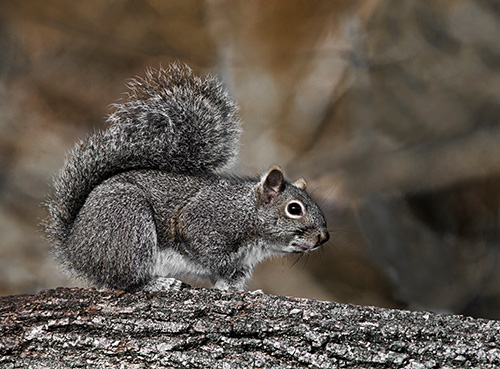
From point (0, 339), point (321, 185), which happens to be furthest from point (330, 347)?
point (321, 185)

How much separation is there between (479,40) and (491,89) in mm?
418

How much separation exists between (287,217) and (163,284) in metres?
0.71

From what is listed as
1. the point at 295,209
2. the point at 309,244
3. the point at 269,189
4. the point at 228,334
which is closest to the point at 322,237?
the point at 309,244

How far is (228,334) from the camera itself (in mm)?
2146

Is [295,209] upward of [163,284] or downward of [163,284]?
upward

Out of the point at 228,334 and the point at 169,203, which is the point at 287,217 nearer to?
the point at 169,203

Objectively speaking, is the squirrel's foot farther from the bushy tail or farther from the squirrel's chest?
the bushy tail

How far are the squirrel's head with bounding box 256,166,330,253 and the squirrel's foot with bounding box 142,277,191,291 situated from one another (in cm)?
56

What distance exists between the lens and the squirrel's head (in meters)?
2.91

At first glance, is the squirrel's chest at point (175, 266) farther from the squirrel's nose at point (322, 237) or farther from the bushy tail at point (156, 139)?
the squirrel's nose at point (322, 237)

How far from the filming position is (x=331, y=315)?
2.18 meters

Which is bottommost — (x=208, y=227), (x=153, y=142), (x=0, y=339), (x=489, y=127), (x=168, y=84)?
(x=0, y=339)

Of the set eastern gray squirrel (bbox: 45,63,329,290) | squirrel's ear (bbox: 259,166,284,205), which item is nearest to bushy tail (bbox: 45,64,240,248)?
eastern gray squirrel (bbox: 45,63,329,290)

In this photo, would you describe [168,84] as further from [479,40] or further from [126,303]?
[479,40]
